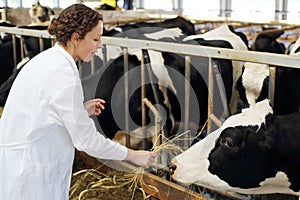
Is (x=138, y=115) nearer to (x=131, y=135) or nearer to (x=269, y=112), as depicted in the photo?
(x=131, y=135)

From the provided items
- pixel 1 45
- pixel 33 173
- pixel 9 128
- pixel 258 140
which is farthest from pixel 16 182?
pixel 1 45

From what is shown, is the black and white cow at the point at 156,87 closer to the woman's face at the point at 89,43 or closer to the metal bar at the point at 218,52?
the metal bar at the point at 218,52

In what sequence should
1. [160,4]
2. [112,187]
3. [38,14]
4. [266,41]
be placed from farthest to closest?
1. [160,4]
2. [38,14]
3. [266,41]
4. [112,187]

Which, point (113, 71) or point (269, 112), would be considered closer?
point (269, 112)

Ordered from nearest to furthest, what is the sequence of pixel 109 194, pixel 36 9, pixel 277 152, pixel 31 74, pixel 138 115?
1. pixel 31 74
2. pixel 277 152
3. pixel 109 194
4. pixel 138 115
5. pixel 36 9

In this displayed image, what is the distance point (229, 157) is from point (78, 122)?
2.84 ft

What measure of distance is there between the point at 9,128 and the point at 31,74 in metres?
0.27

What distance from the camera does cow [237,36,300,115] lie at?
11.3 feet

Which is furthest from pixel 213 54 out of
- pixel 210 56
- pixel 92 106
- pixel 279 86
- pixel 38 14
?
pixel 38 14

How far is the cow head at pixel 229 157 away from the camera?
2.29 m

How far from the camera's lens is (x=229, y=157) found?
7.62 feet

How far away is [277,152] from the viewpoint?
2.26m

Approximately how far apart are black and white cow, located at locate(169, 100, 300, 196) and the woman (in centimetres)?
45

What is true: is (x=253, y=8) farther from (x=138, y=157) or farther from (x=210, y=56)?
(x=138, y=157)
